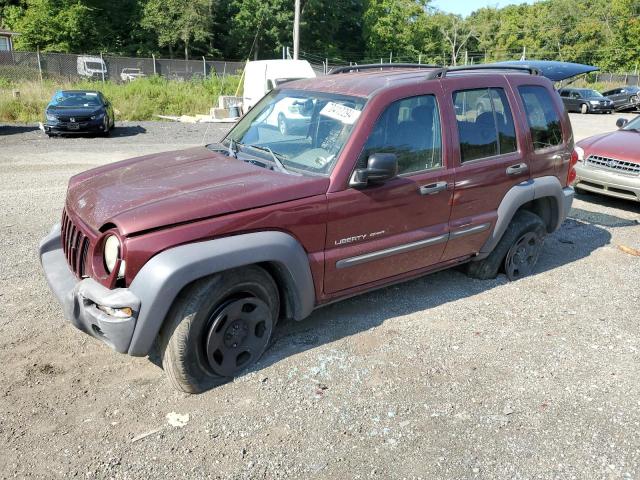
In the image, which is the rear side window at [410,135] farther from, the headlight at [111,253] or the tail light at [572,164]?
the tail light at [572,164]

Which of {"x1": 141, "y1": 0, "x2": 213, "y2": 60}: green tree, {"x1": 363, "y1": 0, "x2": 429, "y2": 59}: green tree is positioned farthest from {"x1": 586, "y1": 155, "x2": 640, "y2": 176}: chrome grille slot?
{"x1": 363, "y1": 0, "x2": 429, "y2": 59}: green tree

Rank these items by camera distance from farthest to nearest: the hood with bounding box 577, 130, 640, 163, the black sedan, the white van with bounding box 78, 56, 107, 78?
the white van with bounding box 78, 56, 107, 78, the black sedan, the hood with bounding box 577, 130, 640, 163

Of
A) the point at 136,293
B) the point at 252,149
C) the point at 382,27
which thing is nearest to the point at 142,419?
the point at 136,293

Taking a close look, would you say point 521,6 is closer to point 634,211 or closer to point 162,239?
point 634,211

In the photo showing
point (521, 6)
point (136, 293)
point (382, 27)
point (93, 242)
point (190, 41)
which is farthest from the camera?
point (521, 6)

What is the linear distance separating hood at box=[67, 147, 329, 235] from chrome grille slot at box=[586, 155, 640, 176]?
6087mm

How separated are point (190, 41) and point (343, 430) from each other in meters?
49.4

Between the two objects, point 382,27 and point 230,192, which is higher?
point 382,27

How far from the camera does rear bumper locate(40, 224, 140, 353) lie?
9.93 ft

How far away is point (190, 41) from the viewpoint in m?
47.6

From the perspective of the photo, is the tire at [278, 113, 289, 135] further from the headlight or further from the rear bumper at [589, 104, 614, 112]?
the rear bumper at [589, 104, 614, 112]

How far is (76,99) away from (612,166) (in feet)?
46.3

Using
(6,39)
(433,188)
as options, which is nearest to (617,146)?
(433,188)

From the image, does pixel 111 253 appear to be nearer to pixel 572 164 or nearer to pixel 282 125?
pixel 282 125
